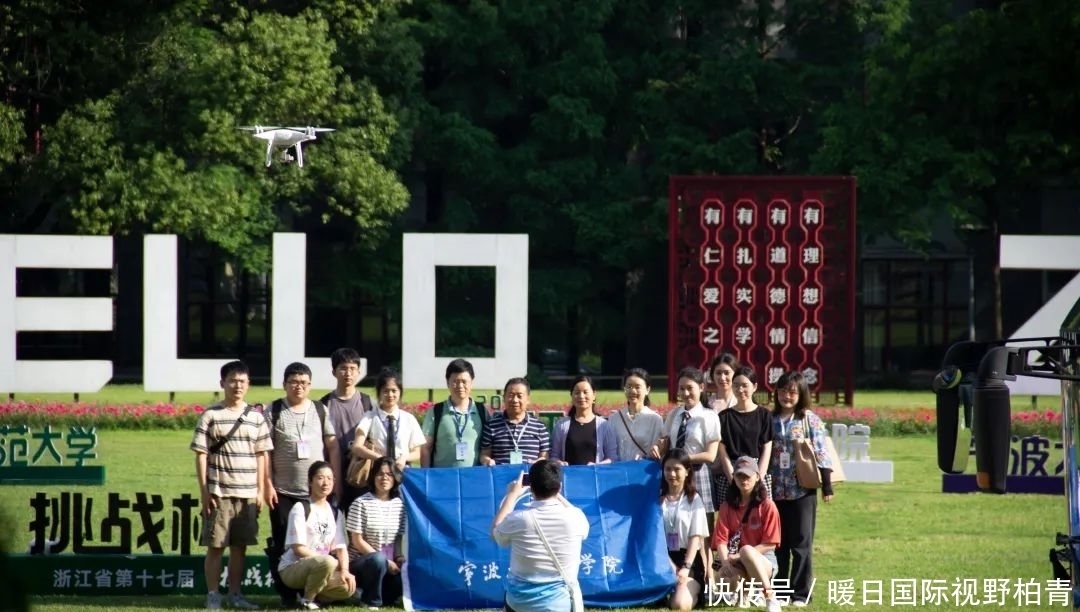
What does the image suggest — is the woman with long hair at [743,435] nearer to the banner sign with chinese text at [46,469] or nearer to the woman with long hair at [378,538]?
the woman with long hair at [378,538]

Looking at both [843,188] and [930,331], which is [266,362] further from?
[843,188]

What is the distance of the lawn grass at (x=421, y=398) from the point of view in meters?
29.7

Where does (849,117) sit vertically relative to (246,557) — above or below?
above

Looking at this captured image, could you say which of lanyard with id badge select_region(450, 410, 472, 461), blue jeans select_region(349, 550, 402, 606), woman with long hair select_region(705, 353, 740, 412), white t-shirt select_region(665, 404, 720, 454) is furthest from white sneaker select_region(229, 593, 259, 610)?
woman with long hair select_region(705, 353, 740, 412)

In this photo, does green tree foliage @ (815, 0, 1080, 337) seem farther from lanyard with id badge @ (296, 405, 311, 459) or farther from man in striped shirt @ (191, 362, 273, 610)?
man in striped shirt @ (191, 362, 273, 610)

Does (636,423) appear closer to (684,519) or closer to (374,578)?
(684,519)

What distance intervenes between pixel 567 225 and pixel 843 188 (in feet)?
56.4

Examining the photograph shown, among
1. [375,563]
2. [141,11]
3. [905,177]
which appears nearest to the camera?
Result: [375,563]

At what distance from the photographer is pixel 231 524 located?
11930 millimetres

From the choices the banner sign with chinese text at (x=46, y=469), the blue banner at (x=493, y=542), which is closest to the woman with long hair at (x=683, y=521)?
the blue banner at (x=493, y=542)

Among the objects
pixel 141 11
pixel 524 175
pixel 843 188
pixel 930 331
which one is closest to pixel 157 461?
pixel 843 188

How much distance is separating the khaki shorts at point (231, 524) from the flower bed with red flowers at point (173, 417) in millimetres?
12047

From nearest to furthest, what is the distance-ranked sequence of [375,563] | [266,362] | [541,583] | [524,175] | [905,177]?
1. [541,583]
2. [375,563]
3. [905,177]
4. [524,175]
5. [266,362]

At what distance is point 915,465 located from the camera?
22.1 m
